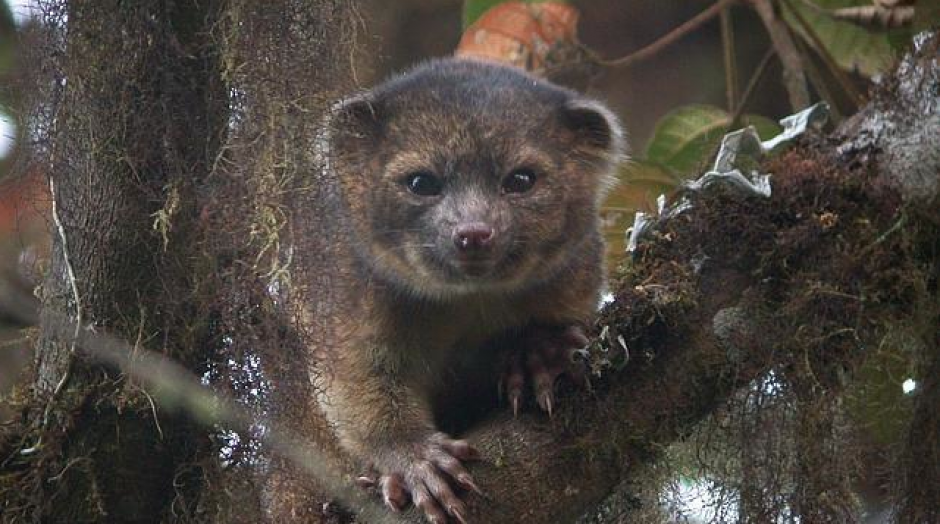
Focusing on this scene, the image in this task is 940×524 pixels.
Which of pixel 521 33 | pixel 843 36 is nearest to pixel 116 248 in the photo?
pixel 521 33

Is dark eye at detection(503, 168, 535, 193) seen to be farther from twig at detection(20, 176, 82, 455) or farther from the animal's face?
twig at detection(20, 176, 82, 455)

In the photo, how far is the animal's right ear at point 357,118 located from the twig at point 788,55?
6.47ft

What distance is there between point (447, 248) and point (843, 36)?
2.43 m

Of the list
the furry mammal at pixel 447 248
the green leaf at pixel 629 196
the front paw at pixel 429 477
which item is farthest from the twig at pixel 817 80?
the front paw at pixel 429 477

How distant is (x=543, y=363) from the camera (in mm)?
3680

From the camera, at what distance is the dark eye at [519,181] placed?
4176 mm

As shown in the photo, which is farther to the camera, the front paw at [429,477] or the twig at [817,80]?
the twig at [817,80]

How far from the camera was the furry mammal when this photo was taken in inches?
159

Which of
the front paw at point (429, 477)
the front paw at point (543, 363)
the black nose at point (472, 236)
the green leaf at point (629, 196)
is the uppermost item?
the green leaf at point (629, 196)

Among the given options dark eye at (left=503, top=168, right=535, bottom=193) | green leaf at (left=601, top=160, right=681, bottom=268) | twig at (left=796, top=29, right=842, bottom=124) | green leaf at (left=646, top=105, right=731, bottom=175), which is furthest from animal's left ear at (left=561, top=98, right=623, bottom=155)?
twig at (left=796, top=29, right=842, bottom=124)

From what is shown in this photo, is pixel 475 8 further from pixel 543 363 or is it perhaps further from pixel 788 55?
pixel 543 363

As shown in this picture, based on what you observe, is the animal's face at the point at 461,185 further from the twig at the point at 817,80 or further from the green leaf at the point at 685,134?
the twig at the point at 817,80

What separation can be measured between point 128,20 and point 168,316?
2.31 feet

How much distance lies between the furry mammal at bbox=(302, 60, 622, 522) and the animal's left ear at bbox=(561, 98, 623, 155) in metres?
0.07
